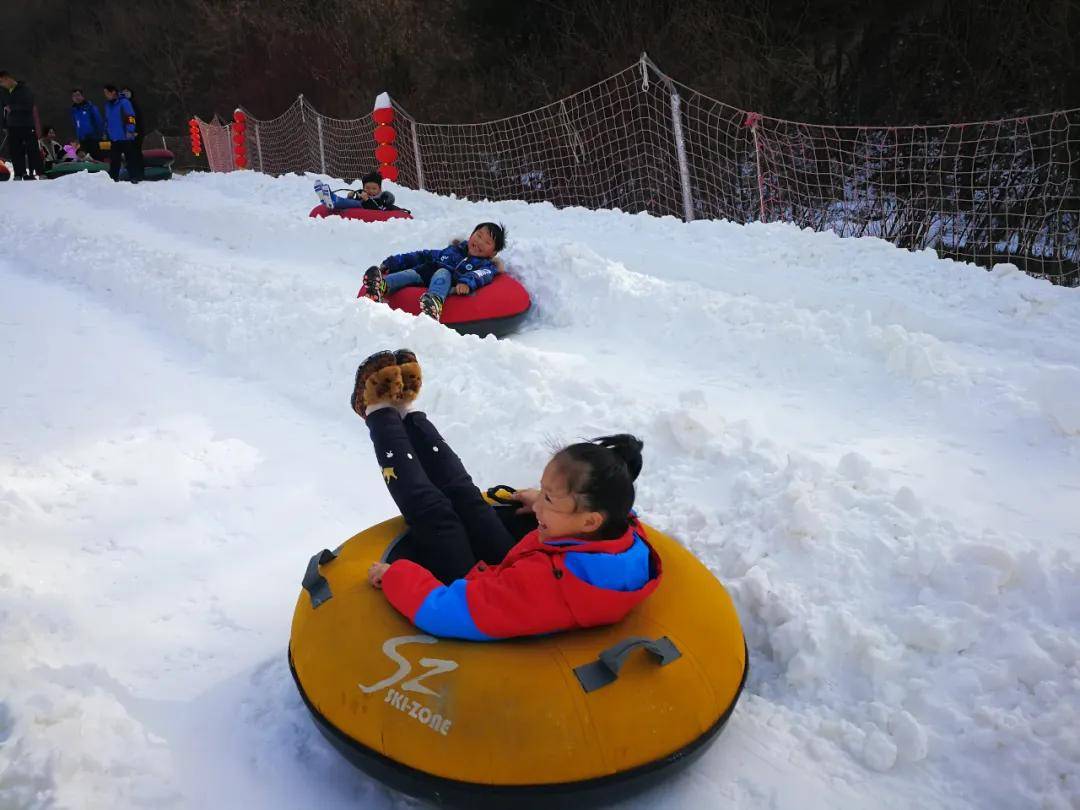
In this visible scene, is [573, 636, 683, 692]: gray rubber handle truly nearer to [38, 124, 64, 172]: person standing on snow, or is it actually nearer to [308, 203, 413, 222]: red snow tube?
[308, 203, 413, 222]: red snow tube

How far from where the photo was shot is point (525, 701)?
6.04ft

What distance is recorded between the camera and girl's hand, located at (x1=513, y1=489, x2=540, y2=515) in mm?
2658

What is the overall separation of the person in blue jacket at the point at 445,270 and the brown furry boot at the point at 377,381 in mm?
2728

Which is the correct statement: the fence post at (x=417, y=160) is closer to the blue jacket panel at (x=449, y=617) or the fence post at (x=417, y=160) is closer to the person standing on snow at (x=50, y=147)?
the person standing on snow at (x=50, y=147)

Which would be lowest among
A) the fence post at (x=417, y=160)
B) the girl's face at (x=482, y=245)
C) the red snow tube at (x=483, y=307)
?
the red snow tube at (x=483, y=307)

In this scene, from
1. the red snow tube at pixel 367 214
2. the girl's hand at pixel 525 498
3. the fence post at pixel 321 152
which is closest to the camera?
the girl's hand at pixel 525 498

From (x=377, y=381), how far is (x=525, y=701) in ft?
4.09

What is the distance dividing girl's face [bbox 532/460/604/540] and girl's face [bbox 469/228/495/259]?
4.04 metres

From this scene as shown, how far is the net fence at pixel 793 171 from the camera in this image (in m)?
7.48

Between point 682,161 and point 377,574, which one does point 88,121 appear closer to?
point 682,161

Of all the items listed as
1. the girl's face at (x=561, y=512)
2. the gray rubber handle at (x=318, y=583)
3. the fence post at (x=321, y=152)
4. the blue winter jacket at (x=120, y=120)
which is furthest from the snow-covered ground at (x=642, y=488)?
the fence post at (x=321, y=152)

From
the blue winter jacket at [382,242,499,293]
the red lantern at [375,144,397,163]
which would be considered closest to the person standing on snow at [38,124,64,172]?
the red lantern at [375,144,397,163]

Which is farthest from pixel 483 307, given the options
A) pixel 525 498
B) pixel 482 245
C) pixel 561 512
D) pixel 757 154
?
pixel 757 154

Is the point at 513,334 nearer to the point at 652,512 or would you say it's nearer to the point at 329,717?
the point at 652,512
